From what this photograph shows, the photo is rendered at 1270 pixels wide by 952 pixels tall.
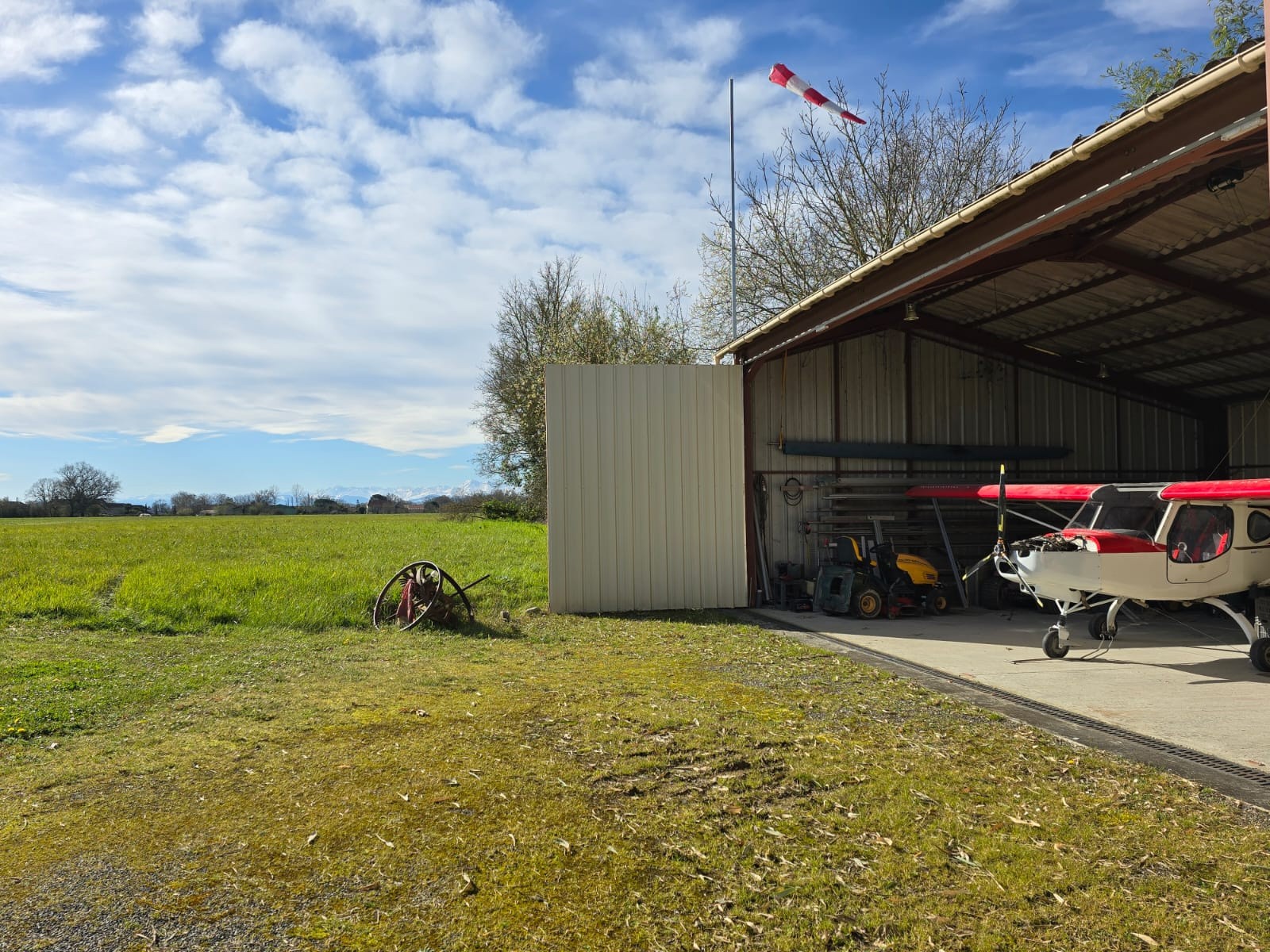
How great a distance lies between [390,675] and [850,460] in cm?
795

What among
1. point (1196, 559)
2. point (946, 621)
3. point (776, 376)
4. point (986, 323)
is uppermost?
point (986, 323)

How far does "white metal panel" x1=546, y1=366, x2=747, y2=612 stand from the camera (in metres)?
10.6

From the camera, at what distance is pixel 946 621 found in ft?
33.1

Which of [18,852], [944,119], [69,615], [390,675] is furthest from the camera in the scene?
[944,119]

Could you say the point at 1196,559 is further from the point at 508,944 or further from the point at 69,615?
the point at 69,615

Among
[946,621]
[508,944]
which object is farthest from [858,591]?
[508,944]

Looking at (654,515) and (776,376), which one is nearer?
(654,515)

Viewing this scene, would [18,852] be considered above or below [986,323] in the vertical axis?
below

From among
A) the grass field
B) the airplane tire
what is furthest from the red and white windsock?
the grass field

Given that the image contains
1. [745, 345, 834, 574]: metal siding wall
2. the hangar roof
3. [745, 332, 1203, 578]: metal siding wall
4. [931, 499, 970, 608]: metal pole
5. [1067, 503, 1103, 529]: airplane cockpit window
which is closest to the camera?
the hangar roof

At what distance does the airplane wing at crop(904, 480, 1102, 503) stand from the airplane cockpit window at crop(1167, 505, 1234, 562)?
86 cm

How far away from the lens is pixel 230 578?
11.8 m

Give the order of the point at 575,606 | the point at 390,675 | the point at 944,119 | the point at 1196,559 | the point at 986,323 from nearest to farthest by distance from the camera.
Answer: the point at 390,675 < the point at 1196,559 < the point at 575,606 < the point at 986,323 < the point at 944,119

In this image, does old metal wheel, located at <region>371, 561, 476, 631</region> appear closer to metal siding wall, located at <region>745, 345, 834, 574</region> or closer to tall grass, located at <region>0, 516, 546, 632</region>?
Answer: tall grass, located at <region>0, 516, 546, 632</region>
